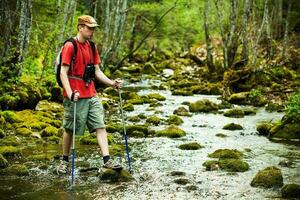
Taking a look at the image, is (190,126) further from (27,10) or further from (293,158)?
(27,10)

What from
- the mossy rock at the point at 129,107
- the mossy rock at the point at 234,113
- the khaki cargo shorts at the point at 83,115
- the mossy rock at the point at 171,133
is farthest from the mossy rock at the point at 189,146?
the mossy rock at the point at 129,107

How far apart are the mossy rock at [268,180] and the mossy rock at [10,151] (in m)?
4.04

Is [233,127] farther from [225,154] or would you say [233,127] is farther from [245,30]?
[245,30]

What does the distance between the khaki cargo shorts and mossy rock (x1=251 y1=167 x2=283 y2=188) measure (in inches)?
94.0

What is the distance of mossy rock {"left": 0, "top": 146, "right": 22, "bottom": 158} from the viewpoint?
26.1 ft

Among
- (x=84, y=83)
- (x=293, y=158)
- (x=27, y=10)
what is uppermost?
(x=27, y=10)

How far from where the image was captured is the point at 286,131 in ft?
35.4

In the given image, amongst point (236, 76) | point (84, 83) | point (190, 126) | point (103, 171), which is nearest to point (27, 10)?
point (190, 126)

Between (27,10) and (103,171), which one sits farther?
(27,10)

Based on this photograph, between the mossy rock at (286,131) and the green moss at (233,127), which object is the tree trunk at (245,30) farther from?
the mossy rock at (286,131)

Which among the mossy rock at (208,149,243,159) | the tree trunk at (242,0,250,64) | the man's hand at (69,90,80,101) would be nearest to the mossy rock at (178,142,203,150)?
the mossy rock at (208,149,243,159)

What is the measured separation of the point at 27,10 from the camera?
13117 millimetres

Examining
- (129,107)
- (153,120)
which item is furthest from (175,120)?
(129,107)

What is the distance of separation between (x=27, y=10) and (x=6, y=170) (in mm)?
7252
